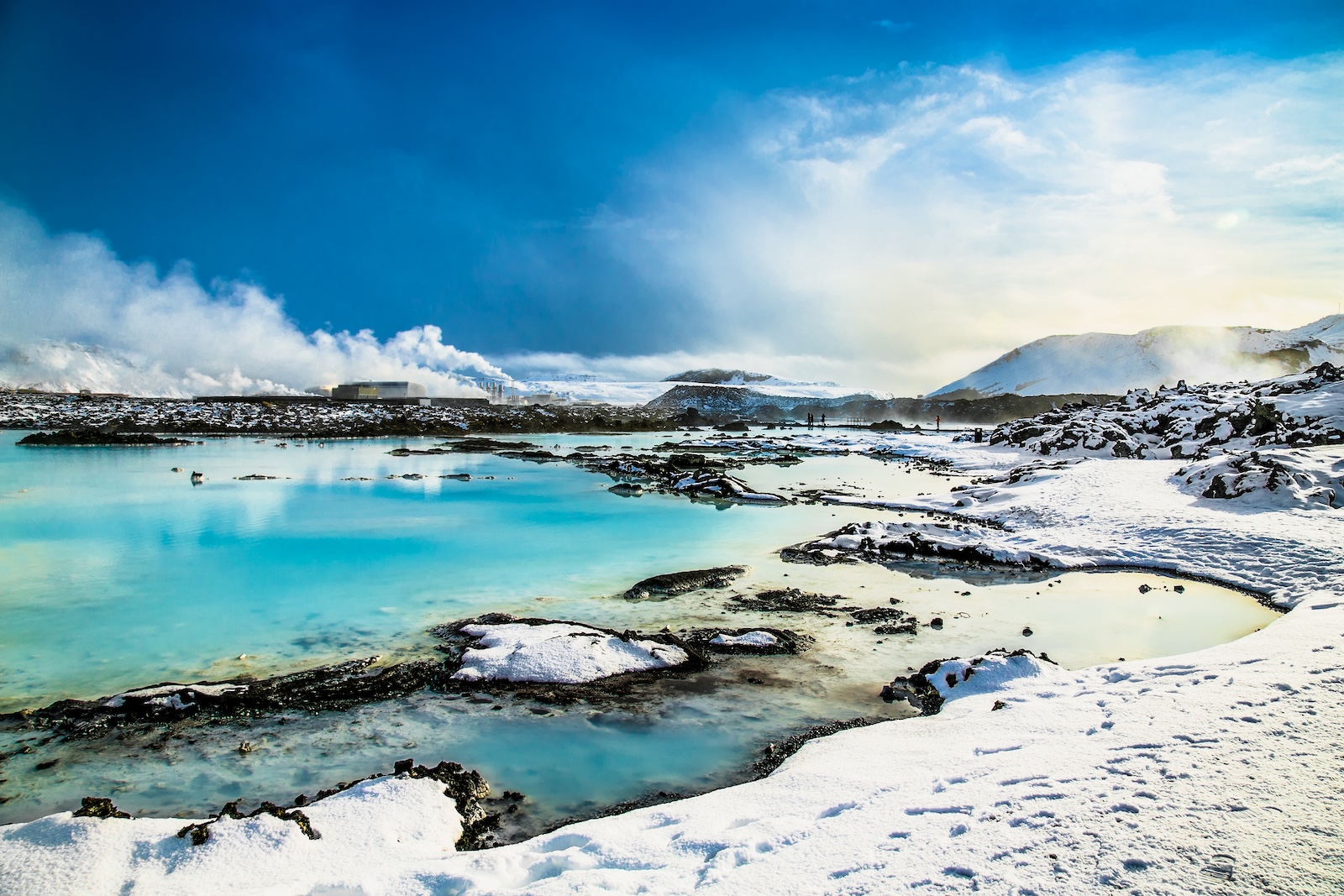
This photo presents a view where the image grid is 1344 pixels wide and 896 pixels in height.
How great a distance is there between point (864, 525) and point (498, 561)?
6824mm

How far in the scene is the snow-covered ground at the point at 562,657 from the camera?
236 inches

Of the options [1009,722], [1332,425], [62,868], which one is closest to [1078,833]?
[1009,722]

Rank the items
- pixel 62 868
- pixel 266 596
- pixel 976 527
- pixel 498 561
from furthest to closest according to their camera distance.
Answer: pixel 976 527, pixel 498 561, pixel 266 596, pixel 62 868

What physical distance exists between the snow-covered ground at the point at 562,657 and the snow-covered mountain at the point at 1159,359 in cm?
8155

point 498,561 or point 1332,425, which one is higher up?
point 1332,425

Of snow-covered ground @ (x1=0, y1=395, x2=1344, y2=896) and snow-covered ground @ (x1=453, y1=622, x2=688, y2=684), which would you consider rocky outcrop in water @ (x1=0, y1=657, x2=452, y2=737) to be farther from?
snow-covered ground @ (x1=0, y1=395, x2=1344, y2=896)

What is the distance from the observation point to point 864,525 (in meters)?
12.4

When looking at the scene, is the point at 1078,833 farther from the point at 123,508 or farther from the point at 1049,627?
the point at 123,508

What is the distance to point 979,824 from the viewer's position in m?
2.95

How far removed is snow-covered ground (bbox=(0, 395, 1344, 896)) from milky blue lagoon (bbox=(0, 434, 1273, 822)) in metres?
0.86

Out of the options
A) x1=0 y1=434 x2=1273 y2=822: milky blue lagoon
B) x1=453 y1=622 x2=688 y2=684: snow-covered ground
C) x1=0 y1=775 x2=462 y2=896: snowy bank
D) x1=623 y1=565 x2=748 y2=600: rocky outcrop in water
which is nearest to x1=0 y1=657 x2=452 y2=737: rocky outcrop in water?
x1=0 y1=434 x2=1273 y2=822: milky blue lagoon

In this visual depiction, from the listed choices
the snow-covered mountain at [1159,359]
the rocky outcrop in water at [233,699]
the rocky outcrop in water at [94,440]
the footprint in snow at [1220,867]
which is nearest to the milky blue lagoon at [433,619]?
the rocky outcrop in water at [233,699]

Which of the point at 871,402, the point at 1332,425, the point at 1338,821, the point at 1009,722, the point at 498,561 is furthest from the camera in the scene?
the point at 871,402

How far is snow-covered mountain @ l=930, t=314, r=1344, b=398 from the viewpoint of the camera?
227 ft
